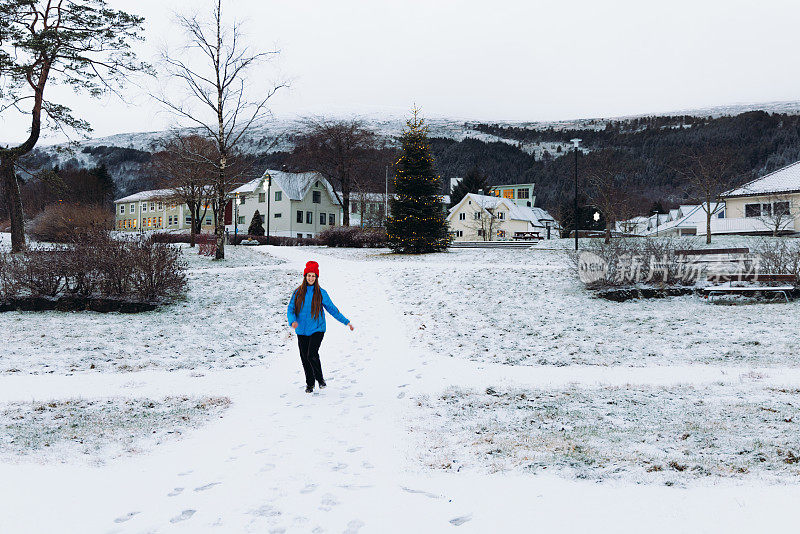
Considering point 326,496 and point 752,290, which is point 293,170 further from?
point 326,496

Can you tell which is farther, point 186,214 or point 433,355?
point 186,214

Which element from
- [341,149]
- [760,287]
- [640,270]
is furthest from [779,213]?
[341,149]

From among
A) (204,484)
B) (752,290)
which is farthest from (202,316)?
(752,290)

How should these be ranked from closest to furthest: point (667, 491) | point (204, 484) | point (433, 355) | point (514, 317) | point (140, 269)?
1. point (667, 491)
2. point (204, 484)
3. point (433, 355)
4. point (514, 317)
5. point (140, 269)

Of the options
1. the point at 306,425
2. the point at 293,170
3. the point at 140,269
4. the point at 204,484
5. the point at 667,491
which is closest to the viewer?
the point at 667,491

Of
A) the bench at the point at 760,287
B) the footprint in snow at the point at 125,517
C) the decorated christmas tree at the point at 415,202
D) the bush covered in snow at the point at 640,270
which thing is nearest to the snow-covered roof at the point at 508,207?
the decorated christmas tree at the point at 415,202

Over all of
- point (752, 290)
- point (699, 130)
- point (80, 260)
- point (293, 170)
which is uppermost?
point (699, 130)

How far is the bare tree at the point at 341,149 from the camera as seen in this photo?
2099 inches

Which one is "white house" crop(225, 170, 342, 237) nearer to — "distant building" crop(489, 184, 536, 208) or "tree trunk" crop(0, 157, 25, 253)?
"tree trunk" crop(0, 157, 25, 253)

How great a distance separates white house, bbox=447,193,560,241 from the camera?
225 ft

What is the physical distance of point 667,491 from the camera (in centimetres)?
360

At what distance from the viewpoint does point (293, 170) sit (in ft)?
245

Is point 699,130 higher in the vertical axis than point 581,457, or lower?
higher

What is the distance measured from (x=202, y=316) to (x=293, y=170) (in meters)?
65.1
